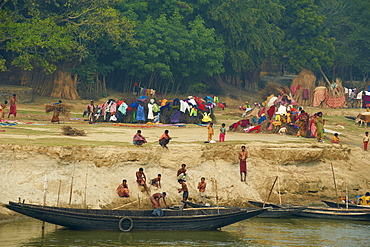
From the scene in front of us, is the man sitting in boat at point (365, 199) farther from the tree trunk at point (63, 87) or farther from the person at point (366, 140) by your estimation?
the tree trunk at point (63, 87)

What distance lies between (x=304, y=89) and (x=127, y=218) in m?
33.4

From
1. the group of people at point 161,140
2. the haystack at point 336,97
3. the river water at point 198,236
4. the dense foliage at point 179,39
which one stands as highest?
the dense foliage at point 179,39

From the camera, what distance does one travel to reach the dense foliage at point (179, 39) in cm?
4262

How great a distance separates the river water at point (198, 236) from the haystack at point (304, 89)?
28.7 metres

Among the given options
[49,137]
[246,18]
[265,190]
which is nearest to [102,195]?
[49,137]

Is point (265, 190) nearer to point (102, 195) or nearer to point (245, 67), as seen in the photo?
point (102, 195)

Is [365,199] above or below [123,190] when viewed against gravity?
below

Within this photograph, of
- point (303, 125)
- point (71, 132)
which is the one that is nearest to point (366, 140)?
point (303, 125)

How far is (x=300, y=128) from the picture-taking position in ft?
105

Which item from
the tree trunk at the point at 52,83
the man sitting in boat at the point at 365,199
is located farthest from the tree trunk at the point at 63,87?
the man sitting in boat at the point at 365,199

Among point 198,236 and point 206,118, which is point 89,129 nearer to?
point 206,118

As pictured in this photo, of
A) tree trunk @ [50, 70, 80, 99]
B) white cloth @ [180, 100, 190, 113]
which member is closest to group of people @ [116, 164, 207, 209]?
white cloth @ [180, 100, 190, 113]

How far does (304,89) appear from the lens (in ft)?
170

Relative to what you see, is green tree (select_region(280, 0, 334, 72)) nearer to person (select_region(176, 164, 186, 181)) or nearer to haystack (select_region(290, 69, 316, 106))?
haystack (select_region(290, 69, 316, 106))
